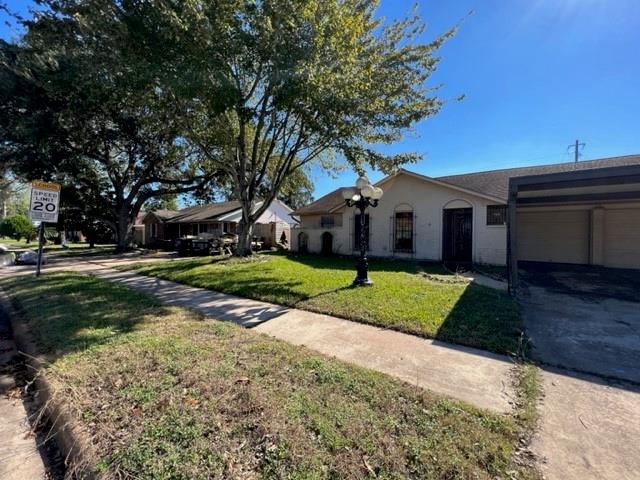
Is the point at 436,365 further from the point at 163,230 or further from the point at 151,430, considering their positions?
the point at 163,230

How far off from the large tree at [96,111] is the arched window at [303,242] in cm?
770

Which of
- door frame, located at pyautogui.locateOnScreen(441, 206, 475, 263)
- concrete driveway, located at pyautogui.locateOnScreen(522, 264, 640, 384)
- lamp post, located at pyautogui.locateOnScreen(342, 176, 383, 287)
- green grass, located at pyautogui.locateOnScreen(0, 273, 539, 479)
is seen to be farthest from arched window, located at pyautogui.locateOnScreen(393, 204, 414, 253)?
green grass, located at pyautogui.locateOnScreen(0, 273, 539, 479)

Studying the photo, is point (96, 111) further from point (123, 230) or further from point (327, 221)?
point (327, 221)

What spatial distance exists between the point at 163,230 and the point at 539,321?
33.5 meters

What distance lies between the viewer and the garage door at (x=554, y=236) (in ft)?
44.1

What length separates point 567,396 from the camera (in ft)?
10.4

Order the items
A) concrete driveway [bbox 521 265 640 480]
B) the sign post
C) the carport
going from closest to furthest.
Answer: concrete driveway [bbox 521 265 640 480], the sign post, the carport

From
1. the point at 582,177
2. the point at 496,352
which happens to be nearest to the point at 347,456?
the point at 496,352

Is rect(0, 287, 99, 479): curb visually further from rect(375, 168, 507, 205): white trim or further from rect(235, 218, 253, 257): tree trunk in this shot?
rect(375, 168, 507, 205): white trim

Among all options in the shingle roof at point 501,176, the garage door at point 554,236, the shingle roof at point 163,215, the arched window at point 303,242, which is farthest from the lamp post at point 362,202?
the shingle roof at point 163,215

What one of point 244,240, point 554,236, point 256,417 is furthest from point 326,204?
point 256,417

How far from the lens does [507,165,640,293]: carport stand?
1134 cm

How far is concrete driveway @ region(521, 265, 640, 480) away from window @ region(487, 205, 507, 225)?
209 inches

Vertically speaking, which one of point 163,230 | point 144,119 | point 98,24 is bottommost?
point 163,230
